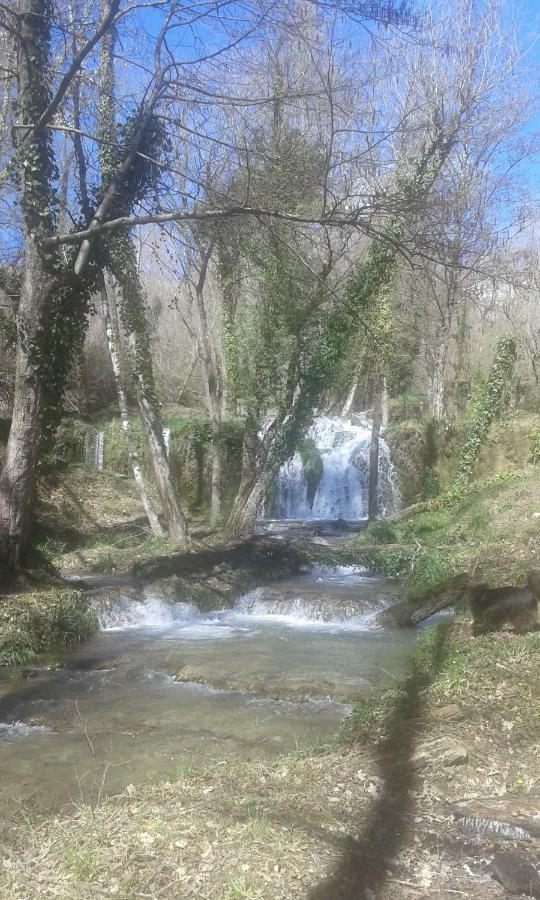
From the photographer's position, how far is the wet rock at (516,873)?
3.18 m

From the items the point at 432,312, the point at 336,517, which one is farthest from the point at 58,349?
the point at 432,312

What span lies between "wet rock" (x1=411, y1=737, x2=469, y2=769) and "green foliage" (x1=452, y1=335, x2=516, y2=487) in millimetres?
14905

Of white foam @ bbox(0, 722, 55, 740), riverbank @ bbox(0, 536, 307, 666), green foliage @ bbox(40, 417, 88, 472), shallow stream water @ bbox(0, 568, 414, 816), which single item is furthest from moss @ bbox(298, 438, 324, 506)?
white foam @ bbox(0, 722, 55, 740)

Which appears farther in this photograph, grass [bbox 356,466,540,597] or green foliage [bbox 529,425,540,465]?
green foliage [bbox 529,425,540,465]

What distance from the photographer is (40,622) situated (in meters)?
9.17

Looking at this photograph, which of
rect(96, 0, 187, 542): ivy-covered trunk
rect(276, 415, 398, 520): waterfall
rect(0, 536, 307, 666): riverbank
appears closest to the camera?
rect(0, 536, 307, 666): riverbank

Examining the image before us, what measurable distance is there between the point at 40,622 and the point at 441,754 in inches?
245

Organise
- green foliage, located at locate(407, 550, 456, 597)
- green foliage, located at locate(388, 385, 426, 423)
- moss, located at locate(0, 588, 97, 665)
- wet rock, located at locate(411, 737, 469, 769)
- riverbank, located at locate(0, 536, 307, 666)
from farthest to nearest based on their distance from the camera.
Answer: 1. green foliage, located at locate(388, 385, 426, 423)
2. green foliage, located at locate(407, 550, 456, 597)
3. riverbank, located at locate(0, 536, 307, 666)
4. moss, located at locate(0, 588, 97, 665)
5. wet rock, located at locate(411, 737, 469, 769)

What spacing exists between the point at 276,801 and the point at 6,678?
4967 mm

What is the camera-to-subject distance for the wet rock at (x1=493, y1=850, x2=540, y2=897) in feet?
10.4

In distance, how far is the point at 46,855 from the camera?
139 inches

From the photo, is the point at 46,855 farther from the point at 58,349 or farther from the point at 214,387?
the point at 214,387

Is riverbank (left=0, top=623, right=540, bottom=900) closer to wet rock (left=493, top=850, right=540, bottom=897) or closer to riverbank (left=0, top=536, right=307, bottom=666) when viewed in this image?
wet rock (left=493, top=850, right=540, bottom=897)

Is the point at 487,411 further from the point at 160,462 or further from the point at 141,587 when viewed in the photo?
the point at 141,587
